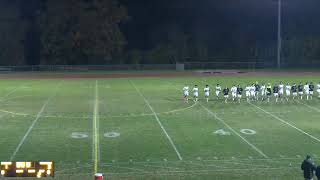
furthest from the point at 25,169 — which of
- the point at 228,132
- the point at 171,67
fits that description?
the point at 171,67

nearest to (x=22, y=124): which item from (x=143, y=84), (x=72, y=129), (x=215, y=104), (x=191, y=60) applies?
(x=72, y=129)

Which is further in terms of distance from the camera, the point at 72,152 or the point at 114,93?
the point at 114,93

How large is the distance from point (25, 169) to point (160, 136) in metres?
10.3

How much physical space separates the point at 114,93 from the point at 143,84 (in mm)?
6696

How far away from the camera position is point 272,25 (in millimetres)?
62750

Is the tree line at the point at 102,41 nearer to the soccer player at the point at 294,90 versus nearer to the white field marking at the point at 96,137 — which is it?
the soccer player at the point at 294,90

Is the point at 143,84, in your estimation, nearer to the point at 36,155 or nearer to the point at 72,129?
the point at 72,129

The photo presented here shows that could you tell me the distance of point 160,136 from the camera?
17625 millimetres

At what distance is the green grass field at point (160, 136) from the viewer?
13.5m

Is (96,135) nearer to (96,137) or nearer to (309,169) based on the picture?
(96,137)

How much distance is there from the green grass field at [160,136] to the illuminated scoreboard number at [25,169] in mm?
4926

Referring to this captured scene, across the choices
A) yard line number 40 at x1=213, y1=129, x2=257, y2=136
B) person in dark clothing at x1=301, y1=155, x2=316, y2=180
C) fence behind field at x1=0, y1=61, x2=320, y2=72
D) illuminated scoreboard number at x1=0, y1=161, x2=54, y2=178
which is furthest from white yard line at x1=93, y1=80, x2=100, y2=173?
fence behind field at x1=0, y1=61, x2=320, y2=72

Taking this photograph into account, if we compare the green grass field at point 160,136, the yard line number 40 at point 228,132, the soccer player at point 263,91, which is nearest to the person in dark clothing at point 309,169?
the green grass field at point 160,136

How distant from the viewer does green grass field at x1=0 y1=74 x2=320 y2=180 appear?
13.5m
